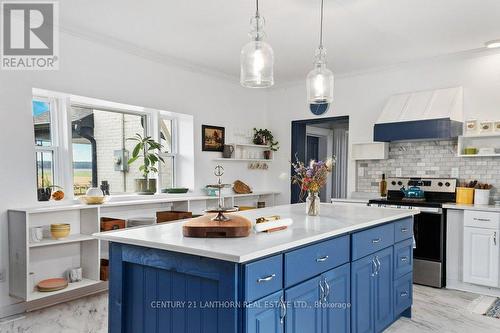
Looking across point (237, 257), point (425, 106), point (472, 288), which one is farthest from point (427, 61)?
point (237, 257)

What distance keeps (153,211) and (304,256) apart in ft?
10.3

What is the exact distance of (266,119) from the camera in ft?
22.7

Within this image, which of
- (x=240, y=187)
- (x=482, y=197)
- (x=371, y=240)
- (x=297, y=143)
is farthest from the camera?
(x=297, y=143)

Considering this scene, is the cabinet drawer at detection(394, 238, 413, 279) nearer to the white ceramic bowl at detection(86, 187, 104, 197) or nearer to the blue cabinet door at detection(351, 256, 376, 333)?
the blue cabinet door at detection(351, 256, 376, 333)

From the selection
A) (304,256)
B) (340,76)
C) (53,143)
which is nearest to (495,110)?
(340,76)

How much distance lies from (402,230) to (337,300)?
47.4 inches

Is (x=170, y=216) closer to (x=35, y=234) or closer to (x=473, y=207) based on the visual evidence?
(x=35, y=234)

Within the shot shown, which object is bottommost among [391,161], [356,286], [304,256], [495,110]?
[356,286]

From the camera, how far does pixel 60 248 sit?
13.3 feet

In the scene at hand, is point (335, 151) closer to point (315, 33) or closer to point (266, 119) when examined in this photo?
point (266, 119)

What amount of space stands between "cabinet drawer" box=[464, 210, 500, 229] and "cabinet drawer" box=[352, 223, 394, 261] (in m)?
1.56

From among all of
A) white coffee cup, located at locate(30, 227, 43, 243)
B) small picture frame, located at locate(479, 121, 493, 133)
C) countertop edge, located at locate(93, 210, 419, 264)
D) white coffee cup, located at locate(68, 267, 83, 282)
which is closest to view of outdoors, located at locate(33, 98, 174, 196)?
white coffee cup, located at locate(30, 227, 43, 243)

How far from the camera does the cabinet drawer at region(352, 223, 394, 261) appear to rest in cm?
276

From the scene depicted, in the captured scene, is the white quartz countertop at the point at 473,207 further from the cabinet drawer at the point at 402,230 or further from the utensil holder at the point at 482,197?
the cabinet drawer at the point at 402,230
